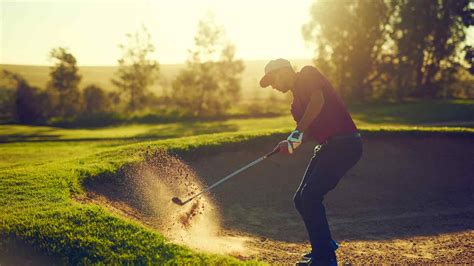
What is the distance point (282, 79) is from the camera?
659 cm

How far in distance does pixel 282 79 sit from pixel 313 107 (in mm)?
619

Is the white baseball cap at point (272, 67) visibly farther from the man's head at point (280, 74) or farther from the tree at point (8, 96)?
the tree at point (8, 96)

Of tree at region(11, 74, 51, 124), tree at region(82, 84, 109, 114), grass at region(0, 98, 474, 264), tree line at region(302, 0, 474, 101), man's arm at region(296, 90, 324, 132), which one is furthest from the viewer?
tree line at region(302, 0, 474, 101)

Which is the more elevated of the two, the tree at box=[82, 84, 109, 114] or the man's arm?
the man's arm

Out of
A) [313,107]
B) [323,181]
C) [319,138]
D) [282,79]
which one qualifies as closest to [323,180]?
[323,181]

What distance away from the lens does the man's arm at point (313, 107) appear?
632 centimetres

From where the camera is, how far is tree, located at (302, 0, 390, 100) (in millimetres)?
46500

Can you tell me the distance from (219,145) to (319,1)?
126ft

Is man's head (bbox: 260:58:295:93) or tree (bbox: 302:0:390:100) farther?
tree (bbox: 302:0:390:100)

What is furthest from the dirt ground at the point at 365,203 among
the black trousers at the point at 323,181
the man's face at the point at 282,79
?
the man's face at the point at 282,79

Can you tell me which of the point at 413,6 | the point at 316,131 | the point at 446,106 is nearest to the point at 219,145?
the point at 316,131

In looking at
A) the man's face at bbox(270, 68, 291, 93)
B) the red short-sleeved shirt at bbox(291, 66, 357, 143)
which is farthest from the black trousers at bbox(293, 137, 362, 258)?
the man's face at bbox(270, 68, 291, 93)

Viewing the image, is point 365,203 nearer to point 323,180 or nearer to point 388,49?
point 323,180

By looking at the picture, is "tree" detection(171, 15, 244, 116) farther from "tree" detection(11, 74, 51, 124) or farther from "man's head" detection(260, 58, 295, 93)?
"man's head" detection(260, 58, 295, 93)
